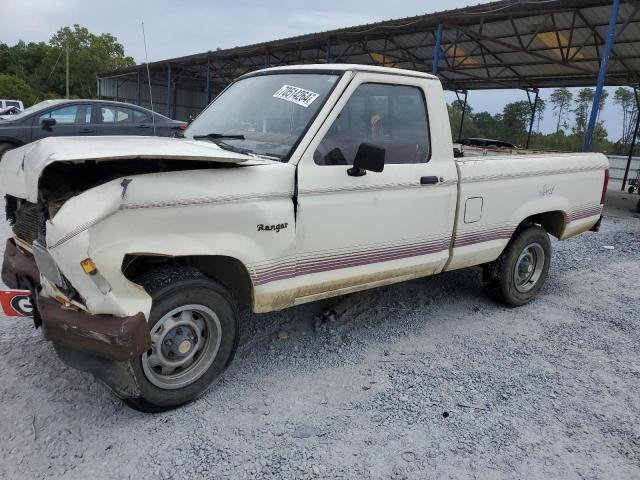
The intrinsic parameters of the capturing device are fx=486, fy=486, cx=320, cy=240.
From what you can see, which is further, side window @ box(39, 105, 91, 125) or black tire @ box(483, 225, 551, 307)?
side window @ box(39, 105, 91, 125)

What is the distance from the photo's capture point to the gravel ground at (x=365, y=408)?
241 centimetres

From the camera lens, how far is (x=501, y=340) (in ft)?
13.0

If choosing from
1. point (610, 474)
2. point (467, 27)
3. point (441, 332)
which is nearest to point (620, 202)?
point (467, 27)

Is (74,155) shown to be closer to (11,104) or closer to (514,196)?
(514,196)

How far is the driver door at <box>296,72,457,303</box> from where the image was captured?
304cm

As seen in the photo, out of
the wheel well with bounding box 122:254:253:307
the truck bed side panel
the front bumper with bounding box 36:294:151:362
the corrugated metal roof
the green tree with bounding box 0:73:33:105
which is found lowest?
the front bumper with bounding box 36:294:151:362

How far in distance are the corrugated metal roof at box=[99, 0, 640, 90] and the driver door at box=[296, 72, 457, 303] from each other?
980 centimetres

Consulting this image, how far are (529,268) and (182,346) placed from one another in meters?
3.54

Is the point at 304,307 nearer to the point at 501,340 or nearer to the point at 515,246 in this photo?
the point at 501,340

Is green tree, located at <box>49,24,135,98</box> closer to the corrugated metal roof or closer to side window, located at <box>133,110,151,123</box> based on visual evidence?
the corrugated metal roof

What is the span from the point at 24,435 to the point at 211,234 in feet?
4.54

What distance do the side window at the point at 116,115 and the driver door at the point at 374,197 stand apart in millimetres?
7904

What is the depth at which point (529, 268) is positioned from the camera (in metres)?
A: 4.82

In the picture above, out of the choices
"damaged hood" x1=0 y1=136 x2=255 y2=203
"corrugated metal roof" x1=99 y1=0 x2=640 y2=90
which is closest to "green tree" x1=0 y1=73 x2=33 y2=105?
"corrugated metal roof" x1=99 y1=0 x2=640 y2=90
